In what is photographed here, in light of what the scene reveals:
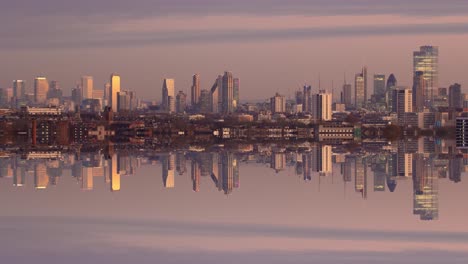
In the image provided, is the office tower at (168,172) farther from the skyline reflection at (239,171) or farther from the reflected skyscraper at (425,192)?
the reflected skyscraper at (425,192)

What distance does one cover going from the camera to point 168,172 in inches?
1570

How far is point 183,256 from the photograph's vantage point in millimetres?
19531

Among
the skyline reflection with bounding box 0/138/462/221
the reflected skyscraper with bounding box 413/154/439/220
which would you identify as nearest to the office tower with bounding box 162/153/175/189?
the skyline reflection with bounding box 0/138/462/221

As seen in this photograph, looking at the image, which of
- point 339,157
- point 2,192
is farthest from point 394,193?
point 339,157

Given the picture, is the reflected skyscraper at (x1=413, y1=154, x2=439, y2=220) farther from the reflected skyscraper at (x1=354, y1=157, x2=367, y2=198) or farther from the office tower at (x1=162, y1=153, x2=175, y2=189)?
the office tower at (x1=162, y1=153, x2=175, y2=189)

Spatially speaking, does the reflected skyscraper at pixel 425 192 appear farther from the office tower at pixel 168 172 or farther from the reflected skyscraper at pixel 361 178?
the office tower at pixel 168 172

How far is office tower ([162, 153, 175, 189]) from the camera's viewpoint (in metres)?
34.5

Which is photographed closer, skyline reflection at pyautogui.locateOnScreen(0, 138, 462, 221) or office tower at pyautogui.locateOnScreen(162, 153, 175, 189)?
skyline reflection at pyautogui.locateOnScreen(0, 138, 462, 221)

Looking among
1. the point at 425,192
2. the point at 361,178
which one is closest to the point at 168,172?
the point at 361,178

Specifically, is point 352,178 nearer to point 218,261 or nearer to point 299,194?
point 299,194

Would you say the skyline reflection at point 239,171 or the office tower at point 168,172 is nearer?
the skyline reflection at point 239,171

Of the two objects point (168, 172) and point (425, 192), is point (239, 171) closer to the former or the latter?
point (168, 172)

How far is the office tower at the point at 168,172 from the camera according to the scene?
3453 cm

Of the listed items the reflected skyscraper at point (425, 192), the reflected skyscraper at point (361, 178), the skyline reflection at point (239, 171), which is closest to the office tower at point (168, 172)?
the skyline reflection at point (239, 171)
